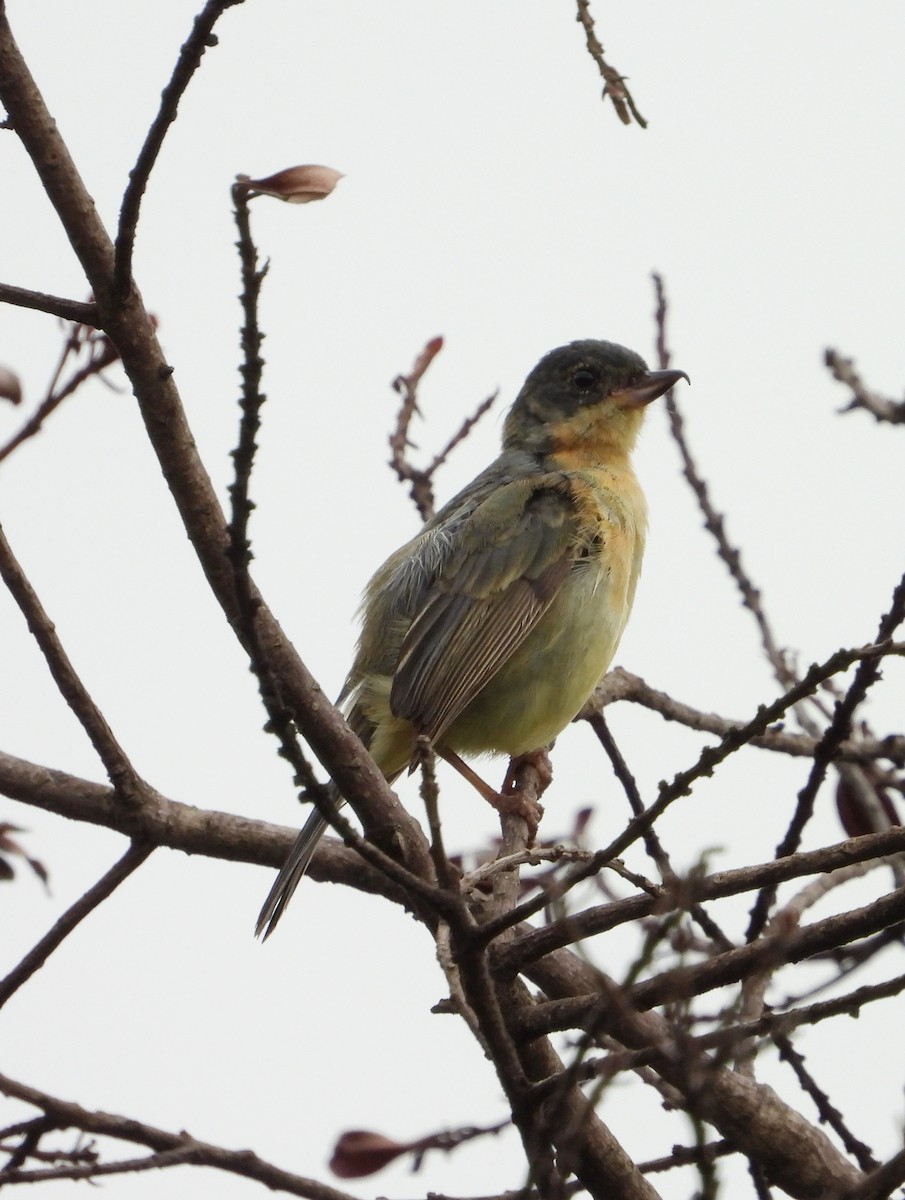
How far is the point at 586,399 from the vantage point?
22.7ft

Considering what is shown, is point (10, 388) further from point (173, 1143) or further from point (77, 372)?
point (173, 1143)

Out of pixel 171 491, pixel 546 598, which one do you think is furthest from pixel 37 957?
pixel 546 598

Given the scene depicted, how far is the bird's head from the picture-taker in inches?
267

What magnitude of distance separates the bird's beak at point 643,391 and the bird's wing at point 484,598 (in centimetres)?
74

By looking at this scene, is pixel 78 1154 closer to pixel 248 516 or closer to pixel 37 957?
pixel 37 957

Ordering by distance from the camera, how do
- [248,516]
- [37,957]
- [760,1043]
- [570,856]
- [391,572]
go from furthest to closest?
[391,572] → [37,957] → [570,856] → [760,1043] → [248,516]

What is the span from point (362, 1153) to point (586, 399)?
427 cm

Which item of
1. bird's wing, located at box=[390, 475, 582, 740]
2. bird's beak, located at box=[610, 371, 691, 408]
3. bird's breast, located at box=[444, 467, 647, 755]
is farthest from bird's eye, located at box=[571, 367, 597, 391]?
bird's breast, located at box=[444, 467, 647, 755]

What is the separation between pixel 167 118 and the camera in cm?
266

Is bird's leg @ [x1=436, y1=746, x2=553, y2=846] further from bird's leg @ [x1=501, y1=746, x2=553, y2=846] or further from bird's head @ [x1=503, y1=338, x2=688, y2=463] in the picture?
bird's head @ [x1=503, y1=338, x2=688, y2=463]

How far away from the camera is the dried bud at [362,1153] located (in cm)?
334

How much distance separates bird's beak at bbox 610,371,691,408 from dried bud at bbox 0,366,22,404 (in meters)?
3.22

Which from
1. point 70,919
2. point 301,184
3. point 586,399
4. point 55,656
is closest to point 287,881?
point 70,919

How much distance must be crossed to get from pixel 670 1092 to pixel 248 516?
236 centimetres
